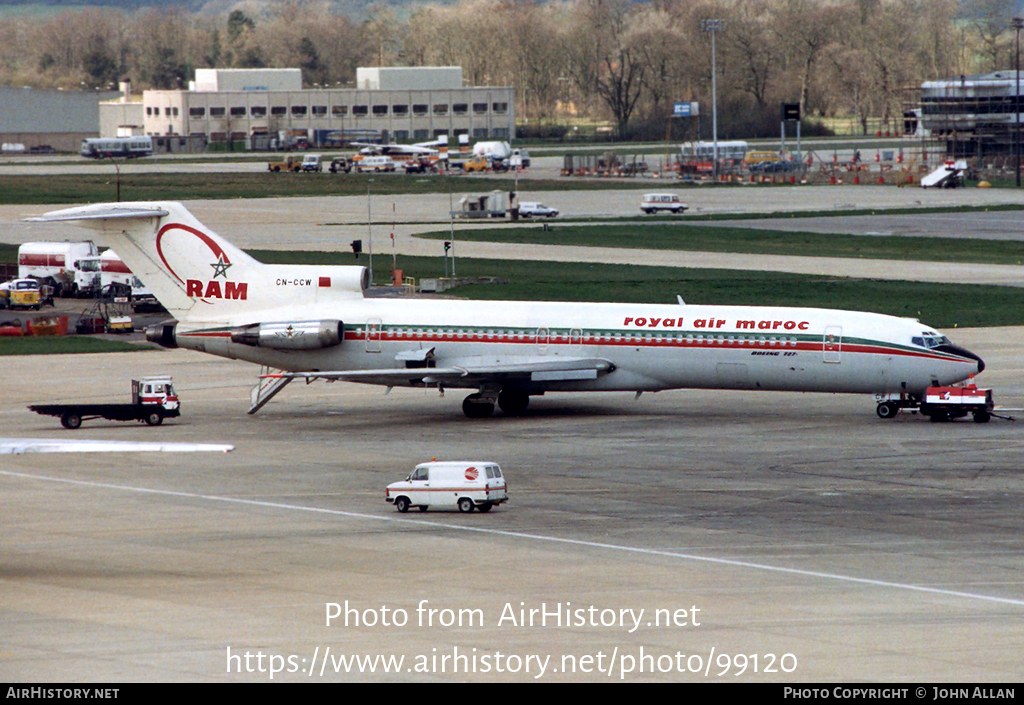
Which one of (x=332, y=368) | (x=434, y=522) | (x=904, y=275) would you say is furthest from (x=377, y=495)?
(x=904, y=275)

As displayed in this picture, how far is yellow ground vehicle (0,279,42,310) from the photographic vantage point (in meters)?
78.2

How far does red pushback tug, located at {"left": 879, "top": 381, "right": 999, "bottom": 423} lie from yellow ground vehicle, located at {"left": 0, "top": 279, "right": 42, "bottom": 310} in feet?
164

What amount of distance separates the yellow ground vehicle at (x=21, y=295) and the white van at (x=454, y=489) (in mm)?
49174

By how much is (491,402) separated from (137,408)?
11.7 meters

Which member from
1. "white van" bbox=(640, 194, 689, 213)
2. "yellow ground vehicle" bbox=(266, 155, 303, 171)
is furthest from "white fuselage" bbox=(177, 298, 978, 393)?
"yellow ground vehicle" bbox=(266, 155, 303, 171)

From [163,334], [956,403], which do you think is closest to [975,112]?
[956,403]

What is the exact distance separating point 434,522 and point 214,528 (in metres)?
4.96

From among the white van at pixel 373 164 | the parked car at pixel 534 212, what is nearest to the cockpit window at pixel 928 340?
the parked car at pixel 534 212

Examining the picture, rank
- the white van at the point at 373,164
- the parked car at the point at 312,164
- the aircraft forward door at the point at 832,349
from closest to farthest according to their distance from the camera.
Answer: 1. the aircraft forward door at the point at 832,349
2. the parked car at the point at 312,164
3. the white van at the point at 373,164

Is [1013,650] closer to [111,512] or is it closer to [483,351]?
[111,512]

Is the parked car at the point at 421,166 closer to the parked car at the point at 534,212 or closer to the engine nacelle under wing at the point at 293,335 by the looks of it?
the parked car at the point at 534,212

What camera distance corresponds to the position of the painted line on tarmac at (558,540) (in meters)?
26.6

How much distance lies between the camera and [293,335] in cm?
4934

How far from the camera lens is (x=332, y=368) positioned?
1980 inches
